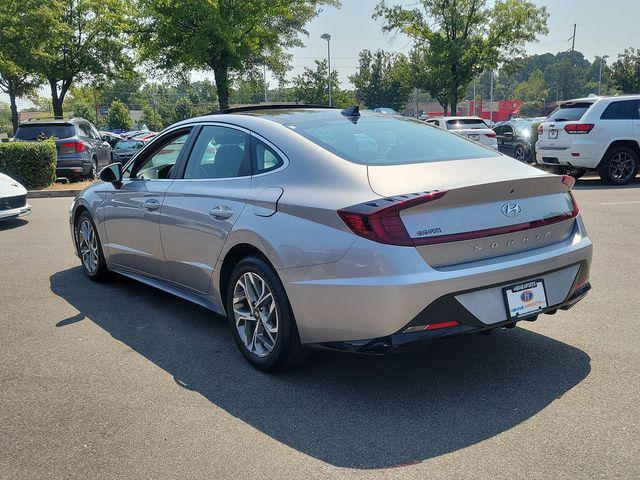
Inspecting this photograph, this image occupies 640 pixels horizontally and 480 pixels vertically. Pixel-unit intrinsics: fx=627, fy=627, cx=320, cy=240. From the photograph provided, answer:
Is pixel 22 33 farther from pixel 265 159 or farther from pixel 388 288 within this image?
pixel 388 288

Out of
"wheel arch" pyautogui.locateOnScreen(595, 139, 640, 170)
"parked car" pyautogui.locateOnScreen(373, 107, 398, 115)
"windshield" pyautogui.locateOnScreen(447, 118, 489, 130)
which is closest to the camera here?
"parked car" pyautogui.locateOnScreen(373, 107, 398, 115)

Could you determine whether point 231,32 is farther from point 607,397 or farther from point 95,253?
point 607,397

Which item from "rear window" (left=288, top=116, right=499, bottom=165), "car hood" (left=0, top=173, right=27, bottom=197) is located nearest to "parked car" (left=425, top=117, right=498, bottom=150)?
"car hood" (left=0, top=173, right=27, bottom=197)

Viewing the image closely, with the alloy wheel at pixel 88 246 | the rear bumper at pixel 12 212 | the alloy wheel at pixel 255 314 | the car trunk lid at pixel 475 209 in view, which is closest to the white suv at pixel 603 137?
the car trunk lid at pixel 475 209

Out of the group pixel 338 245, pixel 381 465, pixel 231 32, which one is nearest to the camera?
pixel 381 465

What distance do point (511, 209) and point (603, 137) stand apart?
10607 mm

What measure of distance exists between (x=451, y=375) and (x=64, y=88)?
2986 centimetres

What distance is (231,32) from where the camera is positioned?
23641 millimetres

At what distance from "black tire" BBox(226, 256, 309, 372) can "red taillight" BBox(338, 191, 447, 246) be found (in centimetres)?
70

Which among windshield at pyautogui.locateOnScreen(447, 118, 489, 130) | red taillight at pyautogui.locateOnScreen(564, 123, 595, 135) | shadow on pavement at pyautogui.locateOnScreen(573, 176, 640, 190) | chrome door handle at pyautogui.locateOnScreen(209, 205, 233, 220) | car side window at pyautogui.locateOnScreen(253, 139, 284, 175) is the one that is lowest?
shadow on pavement at pyautogui.locateOnScreen(573, 176, 640, 190)

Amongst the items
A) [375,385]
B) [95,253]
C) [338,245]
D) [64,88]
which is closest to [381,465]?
[375,385]

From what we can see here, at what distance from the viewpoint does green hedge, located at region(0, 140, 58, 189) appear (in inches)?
561

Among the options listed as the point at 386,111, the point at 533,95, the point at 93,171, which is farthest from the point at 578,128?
the point at 533,95

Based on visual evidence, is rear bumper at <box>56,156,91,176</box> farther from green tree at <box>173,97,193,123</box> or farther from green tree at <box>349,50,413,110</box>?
green tree at <box>173,97,193,123</box>
